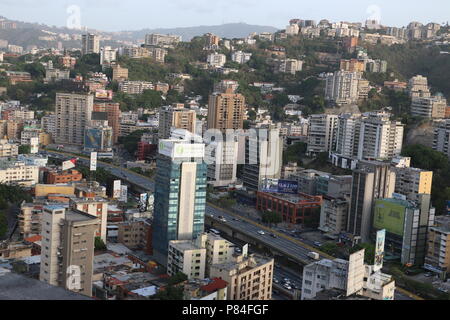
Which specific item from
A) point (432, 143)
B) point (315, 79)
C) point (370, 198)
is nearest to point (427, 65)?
point (315, 79)

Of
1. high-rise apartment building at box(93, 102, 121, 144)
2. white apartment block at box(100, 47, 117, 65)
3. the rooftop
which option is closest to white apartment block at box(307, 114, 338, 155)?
high-rise apartment building at box(93, 102, 121, 144)

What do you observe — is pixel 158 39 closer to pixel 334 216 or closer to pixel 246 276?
pixel 334 216

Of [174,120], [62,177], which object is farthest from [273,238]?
[174,120]

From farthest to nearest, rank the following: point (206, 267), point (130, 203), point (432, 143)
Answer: point (432, 143) → point (130, 203) → point (206, 267)

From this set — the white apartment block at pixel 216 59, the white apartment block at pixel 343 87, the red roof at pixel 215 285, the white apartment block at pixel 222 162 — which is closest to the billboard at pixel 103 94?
the white apartment block at pixel 216 59

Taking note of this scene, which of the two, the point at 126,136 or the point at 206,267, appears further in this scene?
the point at 126,136

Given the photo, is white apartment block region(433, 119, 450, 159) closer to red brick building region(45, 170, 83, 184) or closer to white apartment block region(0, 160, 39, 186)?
red brick building region(45, 170, 83, 184)
